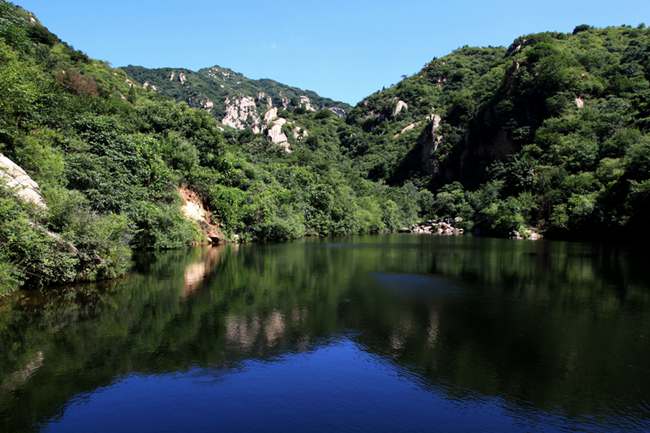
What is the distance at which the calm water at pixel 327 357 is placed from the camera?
37.6 feet

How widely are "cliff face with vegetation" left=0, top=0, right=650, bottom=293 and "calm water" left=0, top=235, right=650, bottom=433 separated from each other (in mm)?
5049

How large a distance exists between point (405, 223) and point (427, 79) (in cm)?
9863

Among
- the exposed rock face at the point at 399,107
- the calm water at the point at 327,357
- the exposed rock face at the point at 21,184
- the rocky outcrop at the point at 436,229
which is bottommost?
the calm water at the point at 327,357

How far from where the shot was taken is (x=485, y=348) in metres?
16.5

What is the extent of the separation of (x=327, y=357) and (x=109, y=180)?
101ft

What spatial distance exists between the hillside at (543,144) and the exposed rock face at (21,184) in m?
64.9

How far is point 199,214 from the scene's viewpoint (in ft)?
200

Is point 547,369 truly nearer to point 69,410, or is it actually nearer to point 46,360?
point 69,410

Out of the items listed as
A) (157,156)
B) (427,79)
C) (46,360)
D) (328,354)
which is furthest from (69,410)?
(427,79)

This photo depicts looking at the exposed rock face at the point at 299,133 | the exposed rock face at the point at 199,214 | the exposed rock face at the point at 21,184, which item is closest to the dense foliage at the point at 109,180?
the exposed rock face at the point at 21,184

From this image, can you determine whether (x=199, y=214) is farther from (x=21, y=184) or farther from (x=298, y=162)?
(x=298, y=162)

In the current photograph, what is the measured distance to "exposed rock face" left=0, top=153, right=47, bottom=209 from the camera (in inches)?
906

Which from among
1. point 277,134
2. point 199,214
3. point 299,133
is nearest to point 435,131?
point 299,133

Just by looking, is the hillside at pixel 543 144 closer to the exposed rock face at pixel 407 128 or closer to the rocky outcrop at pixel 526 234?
the rocky outcrop at pixel 526 234
